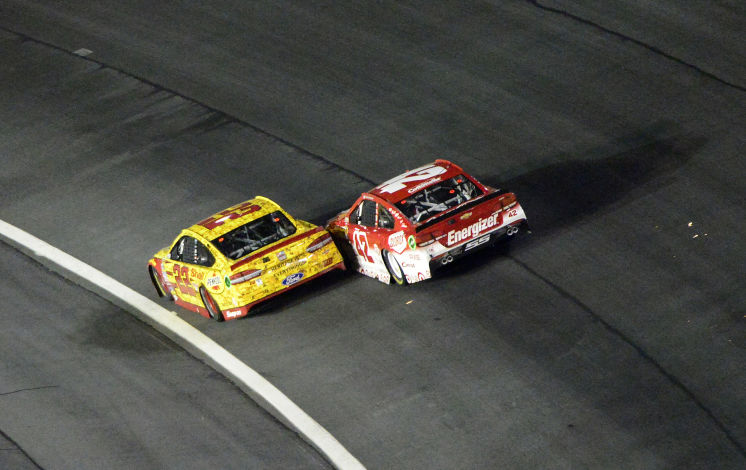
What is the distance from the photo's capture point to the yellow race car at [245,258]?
17.0m

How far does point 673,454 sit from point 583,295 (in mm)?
3948

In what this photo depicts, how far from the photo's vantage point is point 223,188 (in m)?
22.0

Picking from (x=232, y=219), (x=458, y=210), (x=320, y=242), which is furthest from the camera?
(x=232, y=219)

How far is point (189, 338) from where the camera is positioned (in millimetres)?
17359

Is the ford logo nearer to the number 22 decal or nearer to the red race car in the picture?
the red race car

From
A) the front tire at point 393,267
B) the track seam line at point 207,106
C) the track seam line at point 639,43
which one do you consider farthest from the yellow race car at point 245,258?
the track seam line at point 639,43

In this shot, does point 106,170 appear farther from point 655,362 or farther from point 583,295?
point 655,362

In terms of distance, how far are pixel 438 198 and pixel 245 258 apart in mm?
3200

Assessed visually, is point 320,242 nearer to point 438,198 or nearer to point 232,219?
point 232,219

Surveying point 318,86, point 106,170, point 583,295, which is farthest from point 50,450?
point 318,86

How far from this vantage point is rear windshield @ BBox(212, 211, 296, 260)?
1723 cm

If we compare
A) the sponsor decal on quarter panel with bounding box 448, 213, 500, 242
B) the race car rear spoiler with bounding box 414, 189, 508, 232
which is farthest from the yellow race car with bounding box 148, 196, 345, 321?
the sponsor decal on quarter panel with bounding box 448, 213, 500, 242

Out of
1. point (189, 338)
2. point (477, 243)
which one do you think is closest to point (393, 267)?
point (477, 243)

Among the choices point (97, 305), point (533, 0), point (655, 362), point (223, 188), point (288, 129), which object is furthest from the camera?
point (533, 0)
